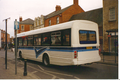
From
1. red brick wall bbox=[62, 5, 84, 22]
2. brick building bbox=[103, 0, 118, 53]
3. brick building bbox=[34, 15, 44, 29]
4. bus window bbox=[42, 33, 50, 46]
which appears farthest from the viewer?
brick building bbox=[34, 15, 44, 29]

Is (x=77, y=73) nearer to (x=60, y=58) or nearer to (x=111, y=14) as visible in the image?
(x=60, y=58)

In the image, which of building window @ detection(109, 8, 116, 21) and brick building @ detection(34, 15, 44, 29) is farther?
brick building @ detection(34, 15, 44, 29)

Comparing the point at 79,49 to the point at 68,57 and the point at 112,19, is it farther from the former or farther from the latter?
the point at 112,19

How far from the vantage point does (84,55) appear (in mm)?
7359

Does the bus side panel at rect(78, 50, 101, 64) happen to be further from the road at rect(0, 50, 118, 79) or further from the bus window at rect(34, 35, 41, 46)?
the bus window at rect(34, 35, 41, 46)

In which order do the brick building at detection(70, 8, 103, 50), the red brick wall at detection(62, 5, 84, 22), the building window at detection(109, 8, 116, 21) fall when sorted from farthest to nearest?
the red brick wall at detection(62, 5, 84, 22) → the brick building at detection(70, 8, 103, 50) → the building window at detection(109, 8, 116, 21)

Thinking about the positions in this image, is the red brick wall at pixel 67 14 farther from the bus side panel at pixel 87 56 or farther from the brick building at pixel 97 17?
the bus side panel at pixel 87 56

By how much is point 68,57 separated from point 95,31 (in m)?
2.72

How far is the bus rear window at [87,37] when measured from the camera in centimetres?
735

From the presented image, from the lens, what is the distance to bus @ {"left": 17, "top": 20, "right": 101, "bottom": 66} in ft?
23.3

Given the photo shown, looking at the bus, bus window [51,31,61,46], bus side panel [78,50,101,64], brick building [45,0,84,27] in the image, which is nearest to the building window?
the bus

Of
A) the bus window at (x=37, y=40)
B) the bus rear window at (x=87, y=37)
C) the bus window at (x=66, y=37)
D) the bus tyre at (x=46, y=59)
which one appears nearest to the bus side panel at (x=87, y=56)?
the bus rear window at (x=87, y=37)

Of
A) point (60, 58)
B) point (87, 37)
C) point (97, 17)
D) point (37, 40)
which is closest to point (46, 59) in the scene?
point (60, 58)

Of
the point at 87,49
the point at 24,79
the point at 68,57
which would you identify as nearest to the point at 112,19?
the point at 87,49
